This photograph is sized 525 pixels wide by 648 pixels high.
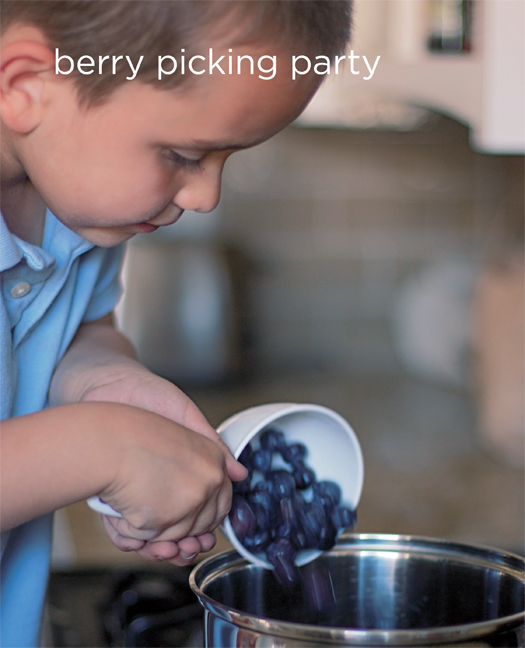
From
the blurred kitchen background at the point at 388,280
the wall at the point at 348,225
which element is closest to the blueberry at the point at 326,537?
the blurred kitchen background at the point at 388,280

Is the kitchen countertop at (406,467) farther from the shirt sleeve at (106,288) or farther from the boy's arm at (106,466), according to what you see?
the boy's arm at (106,466)

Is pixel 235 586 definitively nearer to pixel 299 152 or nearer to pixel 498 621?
pixel 498 621

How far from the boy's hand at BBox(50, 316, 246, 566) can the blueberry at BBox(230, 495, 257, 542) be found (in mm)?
18

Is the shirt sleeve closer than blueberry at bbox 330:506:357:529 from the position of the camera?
No

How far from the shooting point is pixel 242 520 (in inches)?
20.7

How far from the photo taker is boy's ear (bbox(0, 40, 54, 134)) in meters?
0.46

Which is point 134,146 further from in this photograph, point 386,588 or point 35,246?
point 386,588

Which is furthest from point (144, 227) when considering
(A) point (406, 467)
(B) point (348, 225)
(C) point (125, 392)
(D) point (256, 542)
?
(B) point (348, 225)

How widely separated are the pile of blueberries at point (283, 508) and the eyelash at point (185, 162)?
0.21 metres

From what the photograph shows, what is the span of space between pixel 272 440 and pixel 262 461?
18 millimetres

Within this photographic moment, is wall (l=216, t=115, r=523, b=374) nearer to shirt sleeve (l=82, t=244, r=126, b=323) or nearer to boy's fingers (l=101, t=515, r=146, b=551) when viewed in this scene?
shirt sleeve (l=82, t=244, r=126, b=323)

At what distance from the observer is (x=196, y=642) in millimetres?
919

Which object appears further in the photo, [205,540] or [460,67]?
[460,67]

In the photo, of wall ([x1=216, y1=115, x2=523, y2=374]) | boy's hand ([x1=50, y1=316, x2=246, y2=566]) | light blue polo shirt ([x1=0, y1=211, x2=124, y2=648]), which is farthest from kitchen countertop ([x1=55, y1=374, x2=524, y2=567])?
boy's hand ([x1=50, y1=316, x2=246, y2=566])
